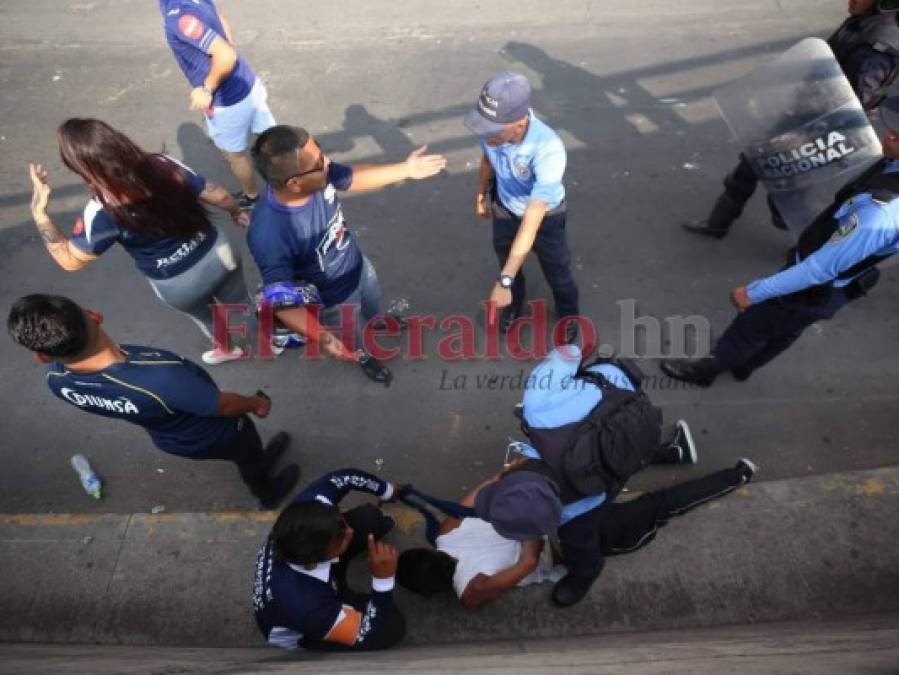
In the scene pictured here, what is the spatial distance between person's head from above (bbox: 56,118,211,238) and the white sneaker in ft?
4.00

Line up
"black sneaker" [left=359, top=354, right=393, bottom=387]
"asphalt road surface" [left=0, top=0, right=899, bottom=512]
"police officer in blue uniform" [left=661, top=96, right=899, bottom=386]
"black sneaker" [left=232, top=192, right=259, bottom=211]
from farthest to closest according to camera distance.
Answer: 1. "black sneaker" [left=232, top=192, right=259, bottom=211]
2. "black sneaker" [left=359, top=354, right=393, bottom=387]
3. "asphalt road surface" [left=0, top=0, right=899, bottom=512]
4. "police officer in blue uniform" [left=661, top=96, right=899, bottom=386]

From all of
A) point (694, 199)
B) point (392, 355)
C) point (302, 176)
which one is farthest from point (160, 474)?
point (694, 199)

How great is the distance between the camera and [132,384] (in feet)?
7.97

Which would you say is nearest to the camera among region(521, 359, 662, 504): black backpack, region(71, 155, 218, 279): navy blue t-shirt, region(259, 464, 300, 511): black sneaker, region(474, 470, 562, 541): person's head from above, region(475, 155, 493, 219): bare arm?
region(474, 470, 562, 541): person's head from above

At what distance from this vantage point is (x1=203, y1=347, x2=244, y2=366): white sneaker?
4.09 m

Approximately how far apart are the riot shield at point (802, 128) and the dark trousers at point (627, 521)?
5.09 feet

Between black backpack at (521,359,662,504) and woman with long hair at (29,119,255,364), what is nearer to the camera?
black backpack at (521,359,662,504)

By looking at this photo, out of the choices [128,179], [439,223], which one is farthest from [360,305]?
[439,223]

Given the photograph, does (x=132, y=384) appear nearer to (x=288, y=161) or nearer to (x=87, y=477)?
(x=288, y=161)

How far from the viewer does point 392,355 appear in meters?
4.12

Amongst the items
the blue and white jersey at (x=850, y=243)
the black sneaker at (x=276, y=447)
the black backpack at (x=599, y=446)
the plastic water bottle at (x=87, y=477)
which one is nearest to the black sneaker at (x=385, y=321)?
the black sneaker at (x=276, y=447)

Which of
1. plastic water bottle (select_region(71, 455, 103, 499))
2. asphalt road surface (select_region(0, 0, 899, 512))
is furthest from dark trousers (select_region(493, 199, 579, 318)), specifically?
plastic water bottle (select_region(71, 455, 103, 499))

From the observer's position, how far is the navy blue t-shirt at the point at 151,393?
2.42 metres

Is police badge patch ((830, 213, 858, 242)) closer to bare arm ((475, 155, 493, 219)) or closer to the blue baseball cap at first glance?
the blue baseball cap
